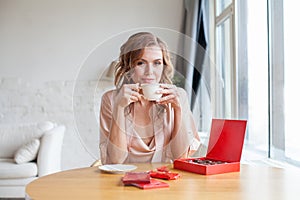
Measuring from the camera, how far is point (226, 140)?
1.38 meters

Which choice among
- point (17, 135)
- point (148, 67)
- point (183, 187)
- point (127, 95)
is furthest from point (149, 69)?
point (17, 135)

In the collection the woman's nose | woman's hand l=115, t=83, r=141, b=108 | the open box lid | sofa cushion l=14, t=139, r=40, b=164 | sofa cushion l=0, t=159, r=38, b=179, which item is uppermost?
the woman's nose

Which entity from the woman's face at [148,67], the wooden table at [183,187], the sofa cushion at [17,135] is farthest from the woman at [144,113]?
the sofa cushion at [17,135]

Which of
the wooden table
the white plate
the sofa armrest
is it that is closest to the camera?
the wooden table

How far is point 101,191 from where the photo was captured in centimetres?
104

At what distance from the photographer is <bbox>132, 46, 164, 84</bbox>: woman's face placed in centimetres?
120

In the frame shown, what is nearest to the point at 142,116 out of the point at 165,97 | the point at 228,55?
the point at 165,97

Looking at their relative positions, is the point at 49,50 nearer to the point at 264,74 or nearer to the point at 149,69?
the point at 264,74

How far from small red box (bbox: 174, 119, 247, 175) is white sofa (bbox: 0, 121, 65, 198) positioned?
2.34 meters

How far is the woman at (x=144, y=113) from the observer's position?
48.0 inches

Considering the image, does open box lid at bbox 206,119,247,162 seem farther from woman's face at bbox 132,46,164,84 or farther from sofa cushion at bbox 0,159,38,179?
sofa cushion at bbox 0,159,38,179

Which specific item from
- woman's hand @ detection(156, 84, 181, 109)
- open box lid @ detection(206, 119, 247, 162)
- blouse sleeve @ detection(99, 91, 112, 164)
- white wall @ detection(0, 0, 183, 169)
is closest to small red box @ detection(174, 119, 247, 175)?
open box lid @ detection(206, 119, 247, 162)

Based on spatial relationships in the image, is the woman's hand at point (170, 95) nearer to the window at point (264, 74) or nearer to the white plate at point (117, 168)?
the white plate at point (117, 168)

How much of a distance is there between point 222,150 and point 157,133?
24cm
